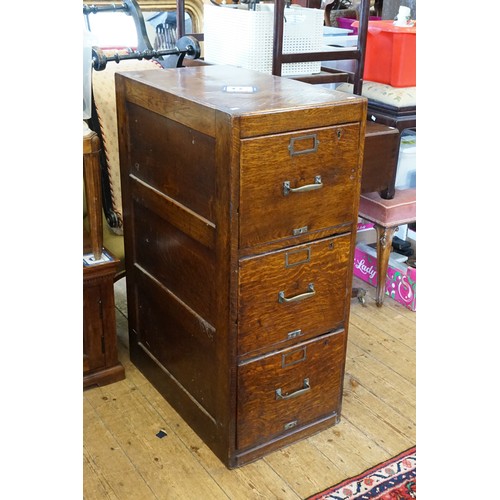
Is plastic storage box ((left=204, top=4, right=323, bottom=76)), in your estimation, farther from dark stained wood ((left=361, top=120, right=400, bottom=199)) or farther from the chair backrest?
dark stained wood ((left=361, top=120, right=400, bottom=199))

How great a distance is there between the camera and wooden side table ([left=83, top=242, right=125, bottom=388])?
1846mm

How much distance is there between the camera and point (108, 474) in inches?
62.9

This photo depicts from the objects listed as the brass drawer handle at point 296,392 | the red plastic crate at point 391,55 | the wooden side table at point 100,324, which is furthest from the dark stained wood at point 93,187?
the red plastic crate at point 391,55

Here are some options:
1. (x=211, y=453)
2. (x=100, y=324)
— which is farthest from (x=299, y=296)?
(x=100, y=324)

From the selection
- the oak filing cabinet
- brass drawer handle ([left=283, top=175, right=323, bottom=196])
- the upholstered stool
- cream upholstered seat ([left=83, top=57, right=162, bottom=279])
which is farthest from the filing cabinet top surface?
the upholstered stool

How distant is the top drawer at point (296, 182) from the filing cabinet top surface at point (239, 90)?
0.21 feet

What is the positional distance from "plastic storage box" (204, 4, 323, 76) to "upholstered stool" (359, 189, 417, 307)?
0.59 meters

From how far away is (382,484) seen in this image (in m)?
1.60

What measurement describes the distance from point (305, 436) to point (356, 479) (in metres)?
0.20

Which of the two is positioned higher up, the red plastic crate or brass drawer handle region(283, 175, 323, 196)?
the red plastic crate

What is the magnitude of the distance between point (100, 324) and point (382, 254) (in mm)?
1124
